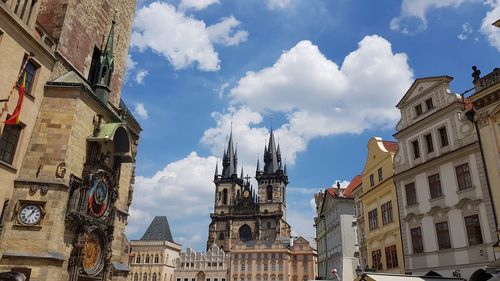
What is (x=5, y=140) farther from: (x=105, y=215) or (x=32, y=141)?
(x=105, y=215)

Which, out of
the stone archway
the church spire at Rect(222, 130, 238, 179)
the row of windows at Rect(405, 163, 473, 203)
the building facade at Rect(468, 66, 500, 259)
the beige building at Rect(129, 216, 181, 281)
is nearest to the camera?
the building facade at Rect(468, 66, 500, 259)

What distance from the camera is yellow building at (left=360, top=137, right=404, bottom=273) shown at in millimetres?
26188

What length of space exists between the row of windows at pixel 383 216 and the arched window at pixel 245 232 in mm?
92071

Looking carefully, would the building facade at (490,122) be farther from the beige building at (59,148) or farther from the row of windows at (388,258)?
the beige building at (59,148)

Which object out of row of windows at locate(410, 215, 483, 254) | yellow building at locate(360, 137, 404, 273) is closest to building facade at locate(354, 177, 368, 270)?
yellow building at locate(360, 137, 404, 273)

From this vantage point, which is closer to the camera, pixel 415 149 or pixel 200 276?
pixel 415 149

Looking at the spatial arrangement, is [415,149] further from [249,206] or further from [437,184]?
[249,206]

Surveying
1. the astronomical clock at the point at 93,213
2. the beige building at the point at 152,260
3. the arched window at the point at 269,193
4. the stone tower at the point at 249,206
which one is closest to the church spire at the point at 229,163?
the stone tower at the point at 249,206

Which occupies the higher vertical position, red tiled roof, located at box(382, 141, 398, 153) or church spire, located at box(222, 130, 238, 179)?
church spire, located at box(222, 130, 238, 179)

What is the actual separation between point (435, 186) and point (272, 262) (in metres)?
77.6

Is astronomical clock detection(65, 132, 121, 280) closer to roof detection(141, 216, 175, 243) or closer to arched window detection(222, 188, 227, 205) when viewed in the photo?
roof detection(141, 216, 175, 243)

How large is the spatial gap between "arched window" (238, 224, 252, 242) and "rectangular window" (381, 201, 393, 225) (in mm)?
94321

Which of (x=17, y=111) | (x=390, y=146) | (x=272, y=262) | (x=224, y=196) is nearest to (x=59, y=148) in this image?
(x=17, y=111)

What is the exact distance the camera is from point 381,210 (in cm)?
2827
